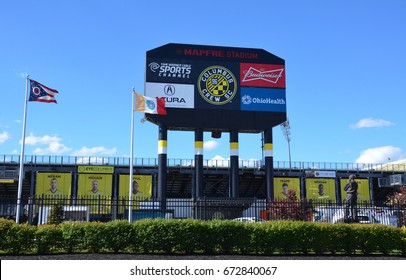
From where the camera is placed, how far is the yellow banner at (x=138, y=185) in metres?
52.3

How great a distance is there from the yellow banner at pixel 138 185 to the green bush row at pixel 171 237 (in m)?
35.5

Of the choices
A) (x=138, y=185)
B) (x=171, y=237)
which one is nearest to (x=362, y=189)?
(x=138, y=185)

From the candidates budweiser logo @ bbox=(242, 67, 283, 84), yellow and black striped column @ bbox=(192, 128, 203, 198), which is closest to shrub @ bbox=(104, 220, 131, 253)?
yellow and black striped column @ bbox=(192, 128, 203, 198)

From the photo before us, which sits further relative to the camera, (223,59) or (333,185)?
(333,185)

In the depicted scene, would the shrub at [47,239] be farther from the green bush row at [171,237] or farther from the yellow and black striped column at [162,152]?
the yellow and black striped column at [162,152]

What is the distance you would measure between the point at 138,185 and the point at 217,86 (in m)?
16.7

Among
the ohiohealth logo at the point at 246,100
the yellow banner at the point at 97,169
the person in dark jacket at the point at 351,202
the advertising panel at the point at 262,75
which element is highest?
the advertising panel at the point at 262,75

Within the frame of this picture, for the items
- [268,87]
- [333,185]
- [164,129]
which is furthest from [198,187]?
[333,185]

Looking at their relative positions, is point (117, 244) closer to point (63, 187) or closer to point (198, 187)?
point (198, 187)

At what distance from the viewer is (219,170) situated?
5456 centimetres

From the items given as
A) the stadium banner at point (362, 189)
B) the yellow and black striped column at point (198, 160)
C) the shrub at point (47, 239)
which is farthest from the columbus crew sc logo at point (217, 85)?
the shrub at point (47, 239)

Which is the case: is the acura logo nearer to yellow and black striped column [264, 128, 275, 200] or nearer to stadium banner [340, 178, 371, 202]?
yellow and black striped column [264, 128, 275, 200]

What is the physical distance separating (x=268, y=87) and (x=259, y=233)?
90.9 feet
